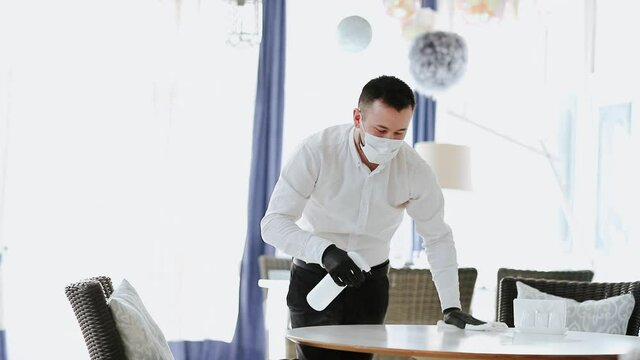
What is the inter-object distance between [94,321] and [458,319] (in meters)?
0.91

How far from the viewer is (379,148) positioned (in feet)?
8.32

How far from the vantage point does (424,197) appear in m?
2.68

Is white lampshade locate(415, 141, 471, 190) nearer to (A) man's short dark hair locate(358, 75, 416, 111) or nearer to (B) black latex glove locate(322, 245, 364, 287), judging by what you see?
(A) man's short dark hair locate(358, 75, 416, 111)

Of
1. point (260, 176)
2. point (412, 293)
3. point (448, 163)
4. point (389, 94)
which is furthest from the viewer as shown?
point (260, 176)

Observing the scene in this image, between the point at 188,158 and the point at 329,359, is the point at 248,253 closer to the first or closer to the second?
the point at 188,158

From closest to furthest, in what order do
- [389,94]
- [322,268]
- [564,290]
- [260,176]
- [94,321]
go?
[94,321]
[389,94]
[322,268]
[564,290]
[260,176]

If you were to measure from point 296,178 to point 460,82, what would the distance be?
88.4 inches

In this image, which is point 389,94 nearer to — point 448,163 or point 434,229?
point 434,229

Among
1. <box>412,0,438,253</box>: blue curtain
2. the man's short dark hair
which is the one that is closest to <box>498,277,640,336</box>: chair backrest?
the man's short dark hair

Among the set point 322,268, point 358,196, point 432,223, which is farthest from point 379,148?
point 322,268

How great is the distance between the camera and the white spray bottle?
7.69 feet

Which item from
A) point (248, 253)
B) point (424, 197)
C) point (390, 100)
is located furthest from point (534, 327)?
point (248, 253)

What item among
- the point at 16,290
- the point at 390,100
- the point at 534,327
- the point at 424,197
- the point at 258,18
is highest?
the point at 258,18

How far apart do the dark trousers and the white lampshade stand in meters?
2.60
